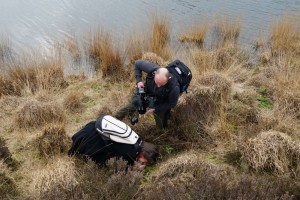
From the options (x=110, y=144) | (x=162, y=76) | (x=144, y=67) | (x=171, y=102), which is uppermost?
(x=162, y=76)

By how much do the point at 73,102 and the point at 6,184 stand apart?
1991 millimetres

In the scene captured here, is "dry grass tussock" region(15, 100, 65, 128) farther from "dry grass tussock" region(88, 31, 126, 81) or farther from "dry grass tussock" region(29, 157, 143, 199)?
"dry grass tussock" region(88, 31, 126, 81)

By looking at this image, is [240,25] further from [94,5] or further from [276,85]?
[94,5]

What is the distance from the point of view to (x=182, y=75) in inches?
178

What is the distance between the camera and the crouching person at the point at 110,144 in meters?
4.09

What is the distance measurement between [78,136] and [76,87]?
6.79 ft

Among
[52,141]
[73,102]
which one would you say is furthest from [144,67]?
[52,141]

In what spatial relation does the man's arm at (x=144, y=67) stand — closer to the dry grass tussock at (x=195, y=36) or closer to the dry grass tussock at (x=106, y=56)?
the dry grass tussock at (x=106, y=56)

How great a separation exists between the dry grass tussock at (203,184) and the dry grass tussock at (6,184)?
1.32 metres

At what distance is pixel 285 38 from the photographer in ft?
25.1

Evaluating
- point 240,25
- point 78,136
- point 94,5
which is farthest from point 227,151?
point 94,5

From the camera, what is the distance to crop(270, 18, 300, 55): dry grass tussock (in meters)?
7.51

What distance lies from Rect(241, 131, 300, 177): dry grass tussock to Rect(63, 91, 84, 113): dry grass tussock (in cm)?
257

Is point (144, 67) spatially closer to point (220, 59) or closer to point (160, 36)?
point (220, 59)
